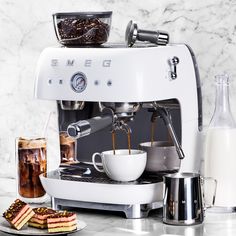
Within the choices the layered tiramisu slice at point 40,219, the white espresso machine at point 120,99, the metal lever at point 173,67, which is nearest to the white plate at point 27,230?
the layered tiramisu slice at point 40,219

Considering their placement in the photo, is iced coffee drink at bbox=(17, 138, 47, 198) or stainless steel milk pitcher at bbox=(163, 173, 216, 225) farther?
iced coffee drink at bbox=(17, 138, 47, 198)

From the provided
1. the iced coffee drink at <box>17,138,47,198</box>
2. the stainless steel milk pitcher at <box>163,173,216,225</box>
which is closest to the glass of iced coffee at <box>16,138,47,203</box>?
the iced coffee drink at <box>17,138,47,198</box>


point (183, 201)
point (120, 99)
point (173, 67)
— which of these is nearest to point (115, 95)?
point (120, 99)

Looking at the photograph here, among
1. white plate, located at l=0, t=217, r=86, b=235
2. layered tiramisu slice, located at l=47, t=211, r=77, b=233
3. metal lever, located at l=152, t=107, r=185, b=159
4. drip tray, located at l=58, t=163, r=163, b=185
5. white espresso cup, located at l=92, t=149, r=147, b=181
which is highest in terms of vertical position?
metal lever, located at l=152, t=107, r=185, b=159

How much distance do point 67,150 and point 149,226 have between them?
13.2 inches

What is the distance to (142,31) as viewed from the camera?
1688mm

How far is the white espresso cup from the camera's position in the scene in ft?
5.41

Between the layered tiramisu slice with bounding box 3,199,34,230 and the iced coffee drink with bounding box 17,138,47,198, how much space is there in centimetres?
25

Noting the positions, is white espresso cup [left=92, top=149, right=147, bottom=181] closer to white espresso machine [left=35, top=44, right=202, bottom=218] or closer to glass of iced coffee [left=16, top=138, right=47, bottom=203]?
white espresso machine [left=35, top=44, right=202, bottom=218]

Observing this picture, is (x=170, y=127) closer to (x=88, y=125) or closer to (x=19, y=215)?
(x=88, y=125)

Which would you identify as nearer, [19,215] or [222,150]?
[19,215]

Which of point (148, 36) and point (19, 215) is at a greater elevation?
point (148, 36)

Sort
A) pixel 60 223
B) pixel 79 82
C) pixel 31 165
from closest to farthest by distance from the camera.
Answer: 1. pixel 60 223
2. pixel 79 82
3. pixel 31 165

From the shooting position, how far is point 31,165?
1801 mm
